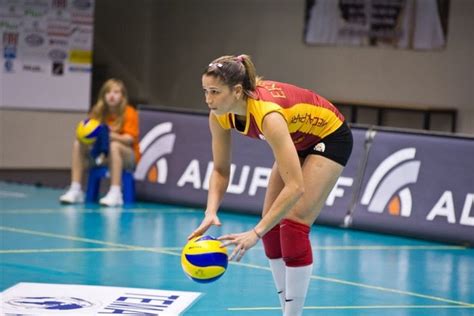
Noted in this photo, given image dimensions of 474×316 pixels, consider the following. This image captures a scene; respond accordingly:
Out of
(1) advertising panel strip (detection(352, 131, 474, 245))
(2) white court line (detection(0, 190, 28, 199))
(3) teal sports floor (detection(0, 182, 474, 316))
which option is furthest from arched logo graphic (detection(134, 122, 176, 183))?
(1) advertising panel strip (detection(352, 131, 474, 245))

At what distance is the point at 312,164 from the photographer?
270 inches

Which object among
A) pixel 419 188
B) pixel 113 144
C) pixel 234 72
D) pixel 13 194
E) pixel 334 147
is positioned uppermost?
pixel 234 72

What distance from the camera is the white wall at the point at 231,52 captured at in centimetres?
1708

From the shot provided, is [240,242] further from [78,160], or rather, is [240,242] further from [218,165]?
[78,160]

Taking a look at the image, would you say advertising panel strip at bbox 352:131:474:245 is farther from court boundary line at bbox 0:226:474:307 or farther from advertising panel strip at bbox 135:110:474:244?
court boundary line at bbox 0:226:474:307

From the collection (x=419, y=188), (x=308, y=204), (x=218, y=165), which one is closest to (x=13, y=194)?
(x=419, y=188)

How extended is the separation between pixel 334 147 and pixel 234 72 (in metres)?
0.95

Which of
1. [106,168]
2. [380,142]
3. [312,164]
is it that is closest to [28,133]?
[106,168]

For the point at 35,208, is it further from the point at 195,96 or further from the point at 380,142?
the point at 195,96

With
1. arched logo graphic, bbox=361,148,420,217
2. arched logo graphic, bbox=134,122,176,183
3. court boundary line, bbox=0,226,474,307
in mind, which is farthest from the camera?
arched logo graphic, bbox=134,122,176,183

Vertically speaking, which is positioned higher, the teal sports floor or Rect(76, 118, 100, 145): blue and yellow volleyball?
Rect(76, 118, 100, 145): blue and yellow volleyball

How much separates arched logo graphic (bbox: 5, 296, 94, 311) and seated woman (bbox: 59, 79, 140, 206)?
5201 millimetres

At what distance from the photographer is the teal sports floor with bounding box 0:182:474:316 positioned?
8453mm

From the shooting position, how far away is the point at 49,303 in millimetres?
7883
